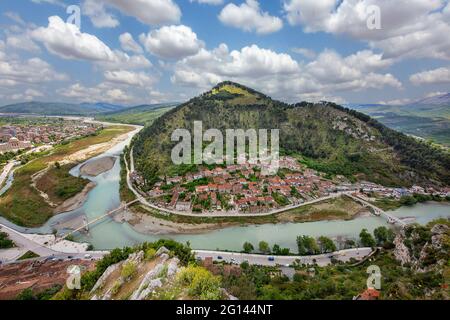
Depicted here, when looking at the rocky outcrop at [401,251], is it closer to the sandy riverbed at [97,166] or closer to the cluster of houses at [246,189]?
the cluster of houses at [246,189]

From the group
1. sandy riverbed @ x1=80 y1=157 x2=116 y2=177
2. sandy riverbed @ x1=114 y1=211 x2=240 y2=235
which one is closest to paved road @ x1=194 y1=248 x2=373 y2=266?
sandy riverbed @ x1=114 y1=211 x2=240 y2=235

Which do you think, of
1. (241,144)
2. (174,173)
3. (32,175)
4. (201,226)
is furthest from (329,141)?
(32,175)

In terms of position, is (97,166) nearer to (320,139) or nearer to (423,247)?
(320,139)

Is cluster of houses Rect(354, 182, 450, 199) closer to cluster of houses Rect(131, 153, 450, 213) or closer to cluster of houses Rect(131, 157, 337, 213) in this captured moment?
cluster of houses Rect(131, 153, 450, 213)

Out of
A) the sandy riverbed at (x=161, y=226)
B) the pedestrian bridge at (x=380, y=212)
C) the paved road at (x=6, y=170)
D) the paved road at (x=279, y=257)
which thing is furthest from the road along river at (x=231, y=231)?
the paved road at (x=6, y=170)
